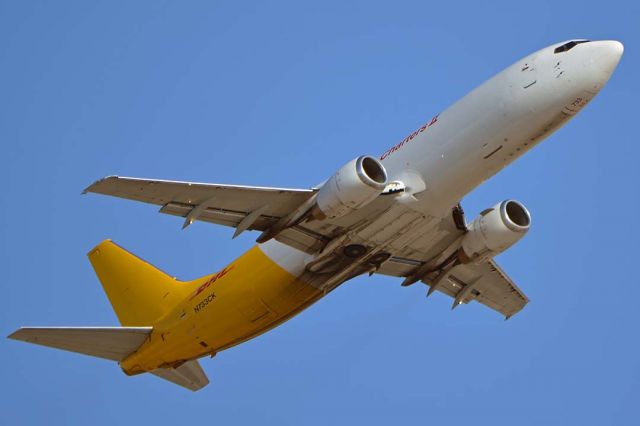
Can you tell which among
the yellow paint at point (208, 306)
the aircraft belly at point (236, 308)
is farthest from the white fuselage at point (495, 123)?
the yellow paint at point (208, 306)

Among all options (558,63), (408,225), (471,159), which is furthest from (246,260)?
(558,63)

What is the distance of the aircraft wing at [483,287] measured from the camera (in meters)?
45.2

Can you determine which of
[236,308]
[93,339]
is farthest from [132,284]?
[236,308]

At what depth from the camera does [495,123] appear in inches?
1449

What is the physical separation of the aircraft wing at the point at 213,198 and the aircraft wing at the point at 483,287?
24.8 ft

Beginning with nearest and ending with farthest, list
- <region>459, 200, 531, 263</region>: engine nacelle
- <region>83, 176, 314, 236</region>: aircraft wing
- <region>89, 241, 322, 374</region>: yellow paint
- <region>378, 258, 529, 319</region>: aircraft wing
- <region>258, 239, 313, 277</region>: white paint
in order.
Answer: <region>83, 176, 314, 236</region>: aircraft wing, <region>258, 239, 313, 277</region>: white paint, <region>89, 241, 322, 374</region>: yellow paint, <region>459, 200, 531, 263</region>: engine nacelle, <region>378, 258, 529, 319</region>: aircraft wing

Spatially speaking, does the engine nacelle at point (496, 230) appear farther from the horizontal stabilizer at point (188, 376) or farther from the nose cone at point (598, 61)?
the horizontal stabilizer at point (188, 376)

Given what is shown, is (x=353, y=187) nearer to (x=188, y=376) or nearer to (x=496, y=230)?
(x=496, y=230)

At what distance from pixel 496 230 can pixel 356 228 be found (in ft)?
17.9

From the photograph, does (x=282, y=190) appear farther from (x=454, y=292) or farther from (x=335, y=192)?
(x=454, y=292)

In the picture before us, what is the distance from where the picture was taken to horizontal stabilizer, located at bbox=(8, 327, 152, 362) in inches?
1607

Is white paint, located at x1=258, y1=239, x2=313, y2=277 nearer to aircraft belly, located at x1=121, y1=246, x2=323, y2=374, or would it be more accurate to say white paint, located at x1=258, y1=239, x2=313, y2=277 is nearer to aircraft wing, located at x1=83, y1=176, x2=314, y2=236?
aircraft belly, located at x1=121, y1=246, x2=323, y2=374

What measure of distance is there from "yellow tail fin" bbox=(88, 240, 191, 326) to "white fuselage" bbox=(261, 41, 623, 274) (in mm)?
11154

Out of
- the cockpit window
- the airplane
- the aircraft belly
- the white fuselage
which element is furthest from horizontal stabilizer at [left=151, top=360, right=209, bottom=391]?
the cockpit window
